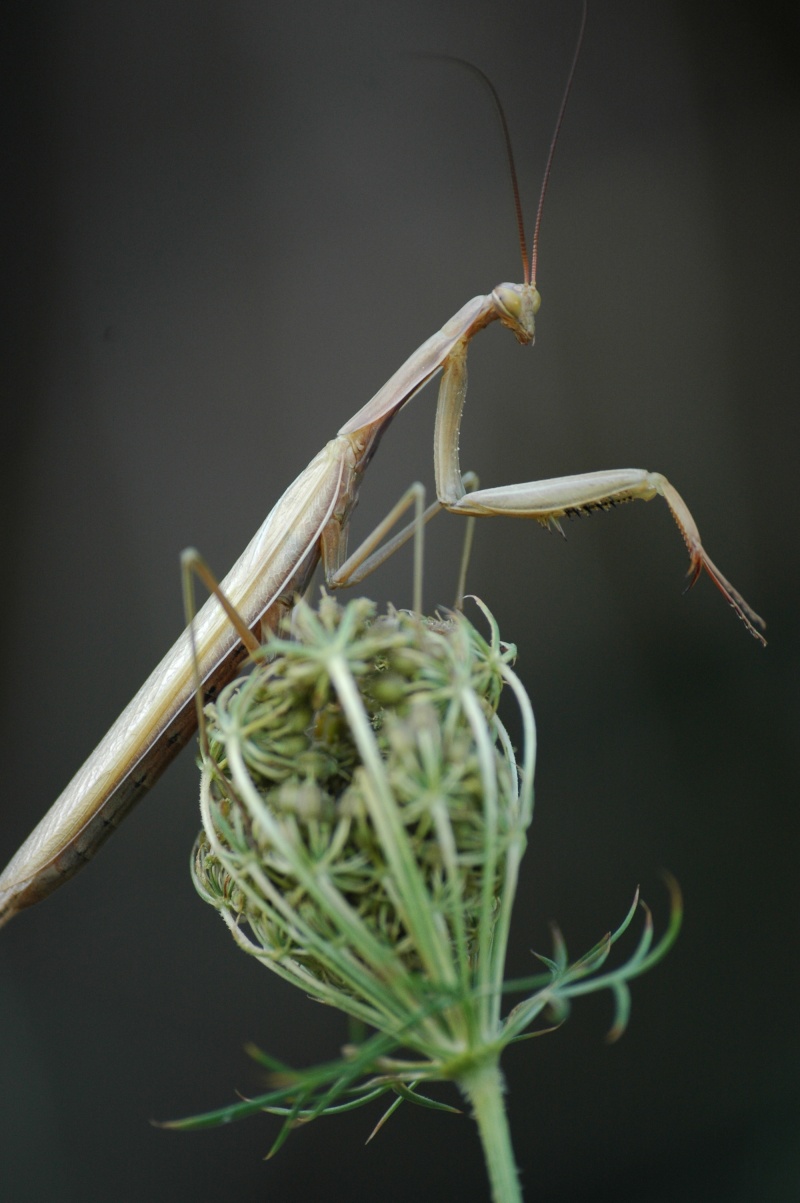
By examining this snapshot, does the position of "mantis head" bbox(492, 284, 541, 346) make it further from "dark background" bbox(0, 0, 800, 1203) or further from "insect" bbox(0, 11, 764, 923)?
"dark background" bbox(0, 0, 800, 1203)

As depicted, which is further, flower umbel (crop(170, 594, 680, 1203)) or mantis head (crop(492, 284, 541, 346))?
mantis head (crop(492, 284, 541, 346))

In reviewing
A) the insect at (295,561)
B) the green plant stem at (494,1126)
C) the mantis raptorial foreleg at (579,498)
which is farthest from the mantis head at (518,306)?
the green plant stem at (494,1126)

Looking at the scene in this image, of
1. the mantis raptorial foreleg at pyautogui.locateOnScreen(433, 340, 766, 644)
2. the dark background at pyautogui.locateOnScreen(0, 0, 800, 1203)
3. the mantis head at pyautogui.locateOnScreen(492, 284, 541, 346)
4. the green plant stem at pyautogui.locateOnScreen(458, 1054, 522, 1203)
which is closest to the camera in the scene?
the green plant stem at pyautogui.locateOnScreen(458, 1054, 522, 1203)

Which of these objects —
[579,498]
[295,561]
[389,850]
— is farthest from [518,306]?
[389,850]

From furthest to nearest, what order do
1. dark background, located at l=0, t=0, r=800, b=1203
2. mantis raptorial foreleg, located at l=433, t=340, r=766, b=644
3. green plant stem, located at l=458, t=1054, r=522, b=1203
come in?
dark background, located at l=0, t=0, r=800, b=1203
mantis raptorial foreleg, located at l=433, t=340, r=766, b=644
green plant stem, located at l=458, t=1054, r=522, b=1203

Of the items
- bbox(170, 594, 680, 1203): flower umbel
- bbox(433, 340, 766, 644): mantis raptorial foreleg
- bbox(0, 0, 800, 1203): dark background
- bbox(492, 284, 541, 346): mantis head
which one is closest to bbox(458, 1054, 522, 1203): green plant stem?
bbox(170, 594, 680, 1203): flower umbel

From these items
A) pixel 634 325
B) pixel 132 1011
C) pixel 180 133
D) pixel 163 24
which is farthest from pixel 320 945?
pixel 163 24
